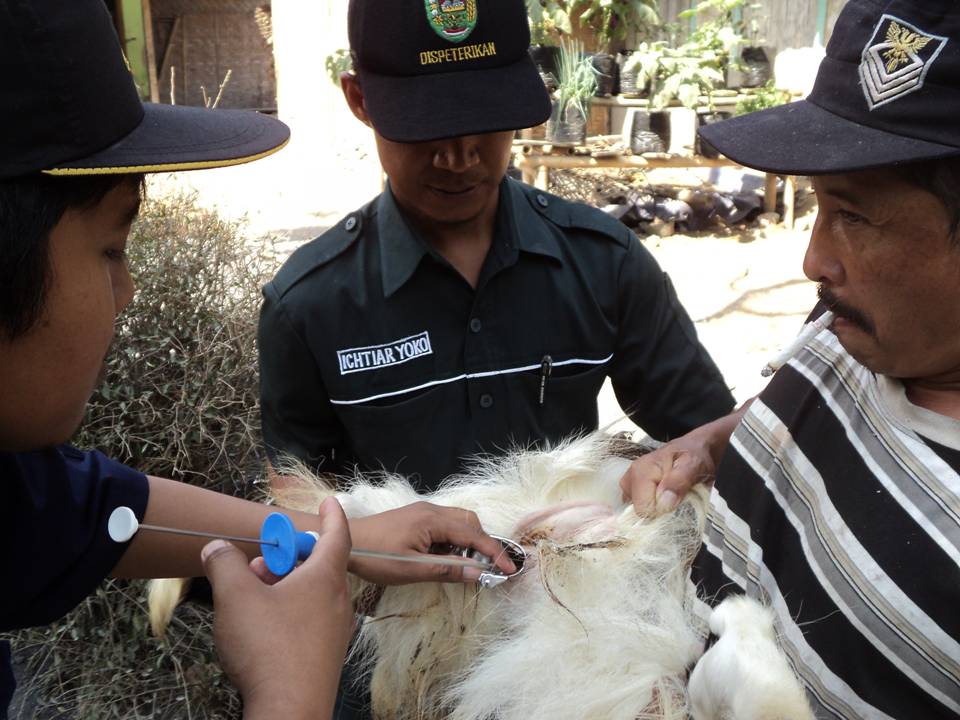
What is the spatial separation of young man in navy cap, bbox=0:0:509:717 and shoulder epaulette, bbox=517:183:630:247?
0.93 metres

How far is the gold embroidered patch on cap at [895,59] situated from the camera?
3.54 feet

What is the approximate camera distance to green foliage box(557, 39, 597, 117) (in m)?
7.51

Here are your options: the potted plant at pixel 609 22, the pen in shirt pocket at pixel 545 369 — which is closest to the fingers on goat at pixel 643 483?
the pen in shirt pocket at pixel 545 369

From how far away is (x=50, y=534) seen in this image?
145 centimetres

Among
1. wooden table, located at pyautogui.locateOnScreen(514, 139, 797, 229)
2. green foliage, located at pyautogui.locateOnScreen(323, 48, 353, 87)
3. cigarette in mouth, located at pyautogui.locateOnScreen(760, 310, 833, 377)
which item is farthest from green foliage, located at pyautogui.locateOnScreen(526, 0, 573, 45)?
cigarette in mouth, located at pyautogui.locateOnScreen(760, 310, 833, 377)

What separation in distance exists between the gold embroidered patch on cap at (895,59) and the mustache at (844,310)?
26cm

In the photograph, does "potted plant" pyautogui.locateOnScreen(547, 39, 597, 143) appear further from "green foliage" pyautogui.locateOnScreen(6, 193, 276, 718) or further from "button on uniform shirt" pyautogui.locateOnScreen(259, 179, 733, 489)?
"button on uniform shirt" pyautogui.locateOnScreen(259, 179, 733, 489)

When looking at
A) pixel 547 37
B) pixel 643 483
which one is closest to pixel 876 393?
pixel 643 483

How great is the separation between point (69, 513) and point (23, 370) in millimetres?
371

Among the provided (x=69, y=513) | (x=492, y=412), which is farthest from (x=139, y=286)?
(x=69, y=513)

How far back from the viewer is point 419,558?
1.53m

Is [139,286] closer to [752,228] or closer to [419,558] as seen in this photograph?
[419,558]

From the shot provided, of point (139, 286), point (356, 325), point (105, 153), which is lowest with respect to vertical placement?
point (139, 286)

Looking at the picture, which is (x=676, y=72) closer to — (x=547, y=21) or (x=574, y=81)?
(x=574, y=81)
